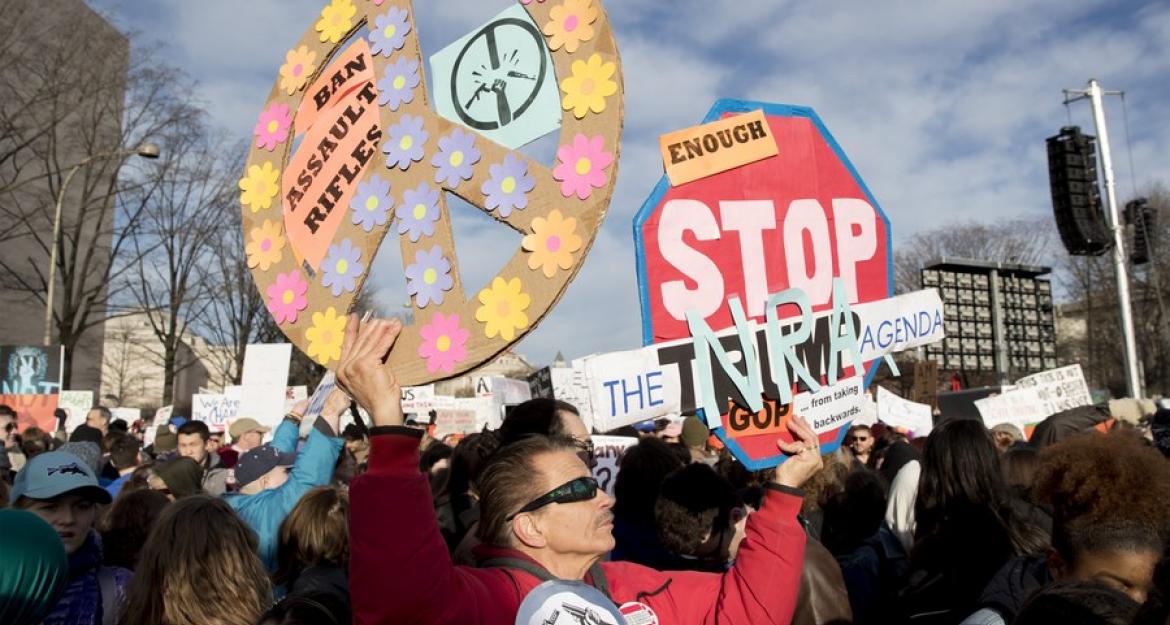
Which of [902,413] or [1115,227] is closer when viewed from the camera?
[902,413]

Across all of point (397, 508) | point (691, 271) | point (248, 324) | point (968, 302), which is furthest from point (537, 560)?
point (248, 324)

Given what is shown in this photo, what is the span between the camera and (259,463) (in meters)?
4.56

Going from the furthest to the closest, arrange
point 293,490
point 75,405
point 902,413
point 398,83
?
1. point 75,405
2. point 902,413
3. point 293,490
4. point 398,83

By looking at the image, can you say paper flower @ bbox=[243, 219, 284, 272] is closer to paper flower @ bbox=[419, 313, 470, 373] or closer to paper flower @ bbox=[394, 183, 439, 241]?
paper flower @ bbox=[394, 183, 439, 241]

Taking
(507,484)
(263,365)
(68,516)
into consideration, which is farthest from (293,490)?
(263,365)

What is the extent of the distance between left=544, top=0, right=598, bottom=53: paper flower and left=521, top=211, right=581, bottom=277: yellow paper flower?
0.45 m

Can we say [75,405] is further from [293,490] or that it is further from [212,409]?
[293,490]

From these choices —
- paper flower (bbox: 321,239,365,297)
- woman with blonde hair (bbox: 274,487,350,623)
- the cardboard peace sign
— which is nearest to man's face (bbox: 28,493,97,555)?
woman with blonde hair (bbox: 274,487,350,623)

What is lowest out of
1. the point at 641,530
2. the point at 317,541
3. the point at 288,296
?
the point at 641,530

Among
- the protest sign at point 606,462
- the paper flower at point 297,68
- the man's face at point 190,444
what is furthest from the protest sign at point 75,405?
the paper flower at point 297,68

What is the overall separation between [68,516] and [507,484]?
1.91 metres

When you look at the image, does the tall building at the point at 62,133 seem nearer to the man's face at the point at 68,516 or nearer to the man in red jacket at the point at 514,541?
the man's face at the point at 68,516

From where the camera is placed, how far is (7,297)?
2830 centimetres

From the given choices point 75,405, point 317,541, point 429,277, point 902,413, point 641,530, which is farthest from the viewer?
point 75,405
